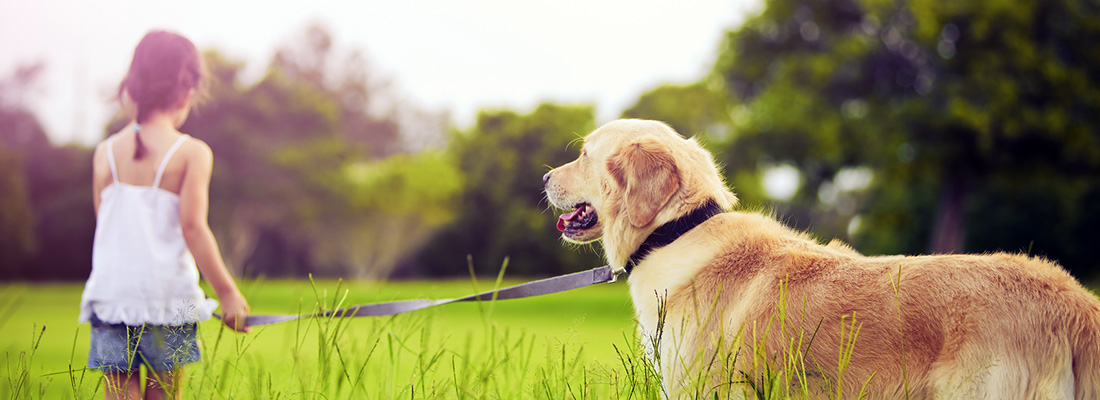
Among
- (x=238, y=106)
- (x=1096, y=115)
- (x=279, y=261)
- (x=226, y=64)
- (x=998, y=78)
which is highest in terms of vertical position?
(x=226, y=64)

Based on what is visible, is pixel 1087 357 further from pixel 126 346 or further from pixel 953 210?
pixel 953 210

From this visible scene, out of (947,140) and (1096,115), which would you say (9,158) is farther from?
(1096,115)

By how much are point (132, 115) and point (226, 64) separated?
99.6 ft

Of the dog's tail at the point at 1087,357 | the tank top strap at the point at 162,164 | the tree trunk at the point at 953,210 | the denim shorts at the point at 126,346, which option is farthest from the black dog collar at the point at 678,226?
the tree trunk at the point at 953,210

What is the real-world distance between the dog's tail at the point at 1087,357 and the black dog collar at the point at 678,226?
1.29 metres

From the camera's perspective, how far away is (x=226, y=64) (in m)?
30.9

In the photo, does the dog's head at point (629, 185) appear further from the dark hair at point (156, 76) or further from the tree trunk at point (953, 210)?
the tree trunk at point (953, 210)

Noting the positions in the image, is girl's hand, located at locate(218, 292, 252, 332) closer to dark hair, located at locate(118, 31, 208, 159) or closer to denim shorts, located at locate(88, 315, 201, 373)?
denim shorts, located at locate(88, 315, 201, 373)

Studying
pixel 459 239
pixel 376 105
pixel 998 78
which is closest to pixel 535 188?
pixel 459 239

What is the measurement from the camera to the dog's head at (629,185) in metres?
2.98

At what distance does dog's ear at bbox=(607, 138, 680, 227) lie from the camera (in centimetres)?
296

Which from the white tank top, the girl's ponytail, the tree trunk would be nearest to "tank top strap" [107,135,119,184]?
the white tank top

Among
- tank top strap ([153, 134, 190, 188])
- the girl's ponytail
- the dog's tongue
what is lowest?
the dog's tongue

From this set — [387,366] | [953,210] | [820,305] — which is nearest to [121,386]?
[387,366]
